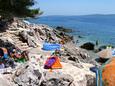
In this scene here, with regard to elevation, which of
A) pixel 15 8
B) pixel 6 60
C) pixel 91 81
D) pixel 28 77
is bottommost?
pixel 6 60

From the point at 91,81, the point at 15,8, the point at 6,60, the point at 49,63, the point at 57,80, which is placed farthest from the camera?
the point at 15,8

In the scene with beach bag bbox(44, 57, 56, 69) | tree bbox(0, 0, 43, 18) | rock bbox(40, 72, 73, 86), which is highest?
tree bbox(0, 0, 43, 18)

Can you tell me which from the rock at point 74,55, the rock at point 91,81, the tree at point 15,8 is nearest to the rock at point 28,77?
the rock at point 91,81

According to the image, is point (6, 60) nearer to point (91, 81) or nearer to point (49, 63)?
point (49, 63)

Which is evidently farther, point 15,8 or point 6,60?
point 15,8

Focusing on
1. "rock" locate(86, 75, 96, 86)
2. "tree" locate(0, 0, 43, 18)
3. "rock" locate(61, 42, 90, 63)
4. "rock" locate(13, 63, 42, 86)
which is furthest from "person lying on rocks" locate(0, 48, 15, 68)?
"rock" locate(86, 75, 96, 86)

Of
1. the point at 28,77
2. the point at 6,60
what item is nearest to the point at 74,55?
the point at 6,60

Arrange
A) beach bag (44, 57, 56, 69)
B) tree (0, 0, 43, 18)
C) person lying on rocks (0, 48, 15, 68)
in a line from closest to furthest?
beach bag (44, 57, 56, 69), person lying on rocks (0, 48, 15, 68), tree (0, 0, 43, 18)

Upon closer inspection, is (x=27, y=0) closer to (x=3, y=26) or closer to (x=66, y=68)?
(x=66, y=68)

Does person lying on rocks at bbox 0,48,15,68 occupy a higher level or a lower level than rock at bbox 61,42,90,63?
higher

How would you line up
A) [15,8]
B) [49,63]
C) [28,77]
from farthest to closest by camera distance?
[15,8] → [49,63] → [28,77]

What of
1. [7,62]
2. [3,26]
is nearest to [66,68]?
[7,62]

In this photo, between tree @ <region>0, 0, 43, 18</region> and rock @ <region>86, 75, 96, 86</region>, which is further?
tree @ <region>0, 0, 43, 18</region>

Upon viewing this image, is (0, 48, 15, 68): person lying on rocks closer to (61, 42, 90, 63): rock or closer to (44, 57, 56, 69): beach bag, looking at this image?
(44, 57, 56, 69): beach bag
